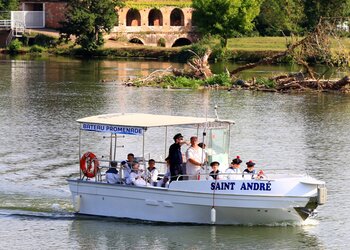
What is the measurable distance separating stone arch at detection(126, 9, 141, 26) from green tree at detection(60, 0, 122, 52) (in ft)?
41.0

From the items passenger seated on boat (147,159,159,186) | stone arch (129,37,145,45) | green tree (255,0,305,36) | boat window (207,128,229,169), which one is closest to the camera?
passenger seated on boat (147,159,159,186)

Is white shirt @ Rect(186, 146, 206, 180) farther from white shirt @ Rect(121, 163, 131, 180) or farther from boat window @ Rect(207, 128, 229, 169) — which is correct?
white shirt @ Rect(121, 163, 131, 180)

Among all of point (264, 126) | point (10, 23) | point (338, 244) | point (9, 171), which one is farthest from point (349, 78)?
point (10, 23)

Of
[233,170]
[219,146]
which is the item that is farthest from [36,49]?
[233,170]

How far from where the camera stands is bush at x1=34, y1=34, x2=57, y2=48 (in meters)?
104

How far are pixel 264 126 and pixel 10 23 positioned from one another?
60.7 meters

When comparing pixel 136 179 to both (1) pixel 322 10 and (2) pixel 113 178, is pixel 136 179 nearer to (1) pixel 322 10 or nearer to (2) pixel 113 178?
(2) pixel 113 178

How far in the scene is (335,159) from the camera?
40969 millimetres

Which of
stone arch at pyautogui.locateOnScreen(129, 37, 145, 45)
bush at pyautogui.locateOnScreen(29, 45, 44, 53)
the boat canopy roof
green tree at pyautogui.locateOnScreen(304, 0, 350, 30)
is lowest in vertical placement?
bush at pyautogui.locateOnScreen(29, 45, 44, 53)

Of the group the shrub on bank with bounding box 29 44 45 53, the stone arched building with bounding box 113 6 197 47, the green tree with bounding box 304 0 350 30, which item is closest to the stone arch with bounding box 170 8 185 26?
the stone arched building with bounding box 113 6 197 47

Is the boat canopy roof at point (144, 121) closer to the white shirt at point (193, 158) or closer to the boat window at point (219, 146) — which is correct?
the boat window at point (219, 146)

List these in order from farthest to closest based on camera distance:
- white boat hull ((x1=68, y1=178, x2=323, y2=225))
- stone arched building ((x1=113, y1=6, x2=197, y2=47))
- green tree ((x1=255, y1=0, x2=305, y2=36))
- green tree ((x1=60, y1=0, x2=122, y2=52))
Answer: stone arched building ((x1=113, y1=6, x2=197, y2=47))
green tree ((x1=255, y1=0, x2=305, y2=36))
green tree ((x1=60, y1=0, x2=122, y2=52))
white boat hull ((x1=68, y1=178, x2=323, y2=225))

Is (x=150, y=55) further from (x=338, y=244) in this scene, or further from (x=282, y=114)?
(x=338, y=244)

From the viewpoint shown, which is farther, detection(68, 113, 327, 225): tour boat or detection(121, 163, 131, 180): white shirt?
detection(121, 163, 131, 180): white shirt
